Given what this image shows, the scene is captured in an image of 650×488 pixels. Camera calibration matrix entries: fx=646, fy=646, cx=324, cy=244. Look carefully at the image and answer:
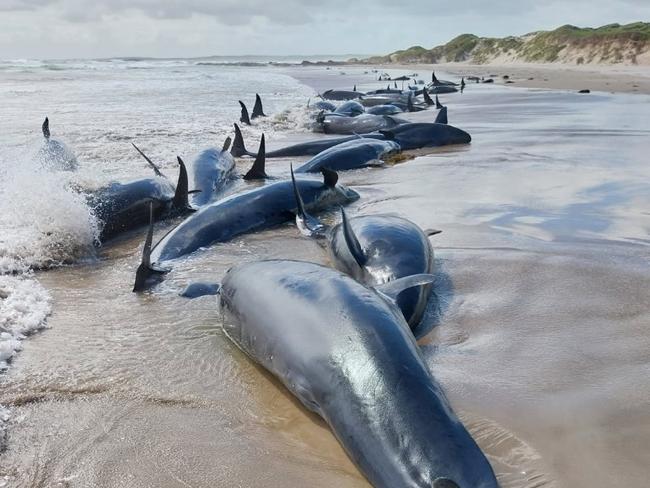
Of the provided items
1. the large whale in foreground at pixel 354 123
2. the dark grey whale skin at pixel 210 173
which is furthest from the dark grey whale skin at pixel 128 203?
the large whale in foreground at pixel 354 123

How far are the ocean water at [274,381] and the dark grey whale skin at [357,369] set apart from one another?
0.15 metres

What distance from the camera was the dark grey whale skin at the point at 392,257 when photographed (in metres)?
3.65

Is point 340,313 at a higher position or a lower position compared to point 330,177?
higher

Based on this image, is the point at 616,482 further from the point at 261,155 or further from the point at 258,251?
the point at 261,155

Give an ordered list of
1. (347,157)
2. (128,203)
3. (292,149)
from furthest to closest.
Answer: (292,149) < (347,157) < (128,203)

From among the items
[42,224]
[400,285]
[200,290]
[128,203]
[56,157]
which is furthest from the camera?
[56,157]

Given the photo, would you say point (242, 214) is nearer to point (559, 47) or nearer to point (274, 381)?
point (274, 381)

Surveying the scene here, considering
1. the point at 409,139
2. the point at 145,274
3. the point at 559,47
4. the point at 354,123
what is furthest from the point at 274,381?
the point at 559,47

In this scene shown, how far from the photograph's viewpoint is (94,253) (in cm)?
543

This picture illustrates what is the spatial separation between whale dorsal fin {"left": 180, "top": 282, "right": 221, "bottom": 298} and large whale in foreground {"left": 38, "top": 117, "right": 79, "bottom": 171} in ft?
14.4

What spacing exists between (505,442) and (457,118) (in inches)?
523

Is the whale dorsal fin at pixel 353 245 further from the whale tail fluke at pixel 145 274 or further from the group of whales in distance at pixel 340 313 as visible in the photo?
the whale tail fluke at pixel 145 274

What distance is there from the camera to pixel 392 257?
163 inches

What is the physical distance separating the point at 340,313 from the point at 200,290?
5.08 ft
